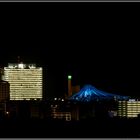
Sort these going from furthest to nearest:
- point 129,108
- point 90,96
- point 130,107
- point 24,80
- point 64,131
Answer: point 24,80 → point 90,96 → point 130,107 → point 129,108 → point 64,131

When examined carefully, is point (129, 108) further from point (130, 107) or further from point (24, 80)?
point (24, 80)

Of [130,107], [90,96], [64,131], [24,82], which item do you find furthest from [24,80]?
[64,131]

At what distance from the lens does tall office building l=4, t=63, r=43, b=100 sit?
2217 centimetres

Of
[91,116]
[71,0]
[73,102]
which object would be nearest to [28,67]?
[73,102]

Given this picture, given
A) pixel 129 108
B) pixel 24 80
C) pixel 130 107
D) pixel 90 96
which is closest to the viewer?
pixel 129 108

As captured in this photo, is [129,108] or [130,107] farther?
[130,107]

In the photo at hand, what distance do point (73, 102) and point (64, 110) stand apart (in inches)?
86.2

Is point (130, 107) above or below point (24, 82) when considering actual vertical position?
below

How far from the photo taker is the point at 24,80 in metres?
23.9

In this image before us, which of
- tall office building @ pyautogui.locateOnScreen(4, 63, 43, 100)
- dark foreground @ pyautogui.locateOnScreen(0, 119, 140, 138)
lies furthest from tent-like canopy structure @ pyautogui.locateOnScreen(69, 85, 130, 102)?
dark foreground @ pyautogui.locateOnScreen(0, 119, 140, 138)

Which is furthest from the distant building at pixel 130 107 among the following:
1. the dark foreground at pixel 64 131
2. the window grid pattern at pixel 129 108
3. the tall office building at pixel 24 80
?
the dark foreground at pixel 64 131

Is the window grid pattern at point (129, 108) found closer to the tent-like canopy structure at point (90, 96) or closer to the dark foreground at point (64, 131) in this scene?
the tent-like canopy structure at point (90, 96)

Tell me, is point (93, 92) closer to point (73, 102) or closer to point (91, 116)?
point (73, 102)

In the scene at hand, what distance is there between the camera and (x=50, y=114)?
523 inches
